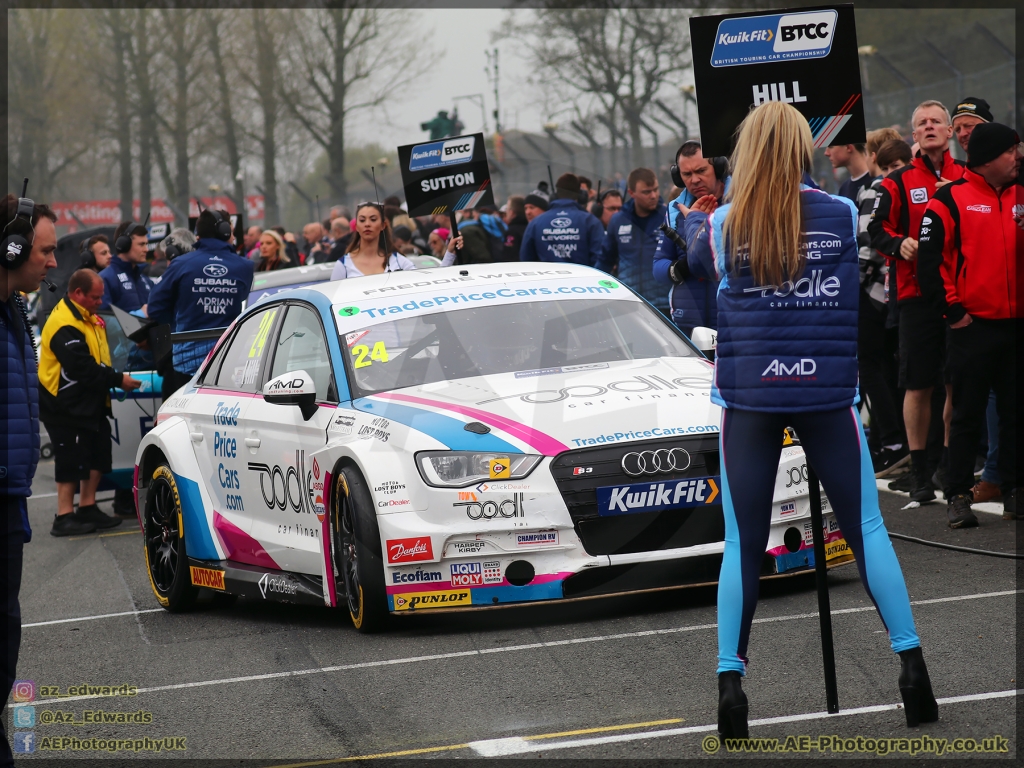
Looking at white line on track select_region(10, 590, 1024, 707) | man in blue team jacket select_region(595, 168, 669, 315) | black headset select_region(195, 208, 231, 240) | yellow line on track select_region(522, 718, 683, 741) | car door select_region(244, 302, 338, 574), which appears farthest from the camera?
black headset select_region(195, 208, 231, 240)

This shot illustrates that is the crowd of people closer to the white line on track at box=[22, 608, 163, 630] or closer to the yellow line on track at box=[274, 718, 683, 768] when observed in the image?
the yellow line on track at box=[274, 718, 683, 768]

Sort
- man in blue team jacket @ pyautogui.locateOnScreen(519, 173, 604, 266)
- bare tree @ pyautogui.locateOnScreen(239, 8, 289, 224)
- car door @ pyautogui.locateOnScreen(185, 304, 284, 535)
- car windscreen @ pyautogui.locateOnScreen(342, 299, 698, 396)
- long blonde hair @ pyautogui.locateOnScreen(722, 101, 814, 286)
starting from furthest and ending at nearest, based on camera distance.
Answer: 1. bare tree @ pyautogui.locateOnScreen(239, 8, 289, 224)
2. man in blue team jacket @ pyautogui.locateOnScreen(519, 173, 604, 266)
3. car door @ pyautogui.locateOnScreen(185, 304, 284, 535)
4. car windscreen @ pyautogui.locateOnScreen(342, 299, 698, 396)
5. long blonde hair @ pyautogui.locateOnScreen(722, 101, 814, 286)

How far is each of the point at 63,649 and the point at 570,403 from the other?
2.77 meters

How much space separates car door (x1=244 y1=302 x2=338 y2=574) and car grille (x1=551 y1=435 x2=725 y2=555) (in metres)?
1.32

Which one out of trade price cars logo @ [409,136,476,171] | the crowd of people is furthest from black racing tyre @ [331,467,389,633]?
trade price cars logo @ [409,136,476,171]

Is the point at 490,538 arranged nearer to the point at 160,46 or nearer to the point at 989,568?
the point at 989,568

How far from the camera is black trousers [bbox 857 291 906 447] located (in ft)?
33.0

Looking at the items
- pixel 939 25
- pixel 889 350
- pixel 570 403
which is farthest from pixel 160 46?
pixel 570 403

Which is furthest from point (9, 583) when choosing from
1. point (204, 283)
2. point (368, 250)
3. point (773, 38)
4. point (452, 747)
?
point (204, 283)

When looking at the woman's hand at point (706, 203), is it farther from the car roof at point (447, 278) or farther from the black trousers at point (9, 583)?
the black trousers at point (9, 583)

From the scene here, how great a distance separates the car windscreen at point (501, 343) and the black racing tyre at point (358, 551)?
0.60m

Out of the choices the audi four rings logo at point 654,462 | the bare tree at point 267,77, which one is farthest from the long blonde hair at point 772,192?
the bare tree at point 267,77

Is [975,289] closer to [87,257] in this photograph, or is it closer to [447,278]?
[447,278]

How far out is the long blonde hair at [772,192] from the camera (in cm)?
426
